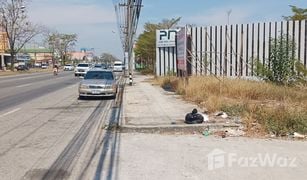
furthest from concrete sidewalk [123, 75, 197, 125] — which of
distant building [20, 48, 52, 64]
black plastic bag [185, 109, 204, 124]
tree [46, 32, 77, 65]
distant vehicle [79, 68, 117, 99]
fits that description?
distant building [20, 48, 52, 64]

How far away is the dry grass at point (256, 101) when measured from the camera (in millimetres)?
10117

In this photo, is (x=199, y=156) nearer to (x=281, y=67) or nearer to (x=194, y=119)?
(x=194, y=119)

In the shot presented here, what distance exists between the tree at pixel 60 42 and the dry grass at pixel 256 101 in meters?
106

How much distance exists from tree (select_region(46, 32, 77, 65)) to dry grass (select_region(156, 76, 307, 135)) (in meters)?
106

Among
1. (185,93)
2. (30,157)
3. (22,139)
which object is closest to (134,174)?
(30,157)

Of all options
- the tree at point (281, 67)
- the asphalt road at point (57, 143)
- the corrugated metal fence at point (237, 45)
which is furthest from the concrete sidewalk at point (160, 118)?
the corrugated metal fence at point (237, 45)

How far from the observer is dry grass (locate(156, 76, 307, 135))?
1012cm

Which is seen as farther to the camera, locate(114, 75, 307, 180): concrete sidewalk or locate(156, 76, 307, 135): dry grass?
locate(156, 76, 307, 135): dry grass

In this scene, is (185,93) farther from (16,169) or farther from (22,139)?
(16,169)

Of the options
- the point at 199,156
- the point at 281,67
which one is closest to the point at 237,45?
the point at 281,67

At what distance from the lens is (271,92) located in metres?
15.7

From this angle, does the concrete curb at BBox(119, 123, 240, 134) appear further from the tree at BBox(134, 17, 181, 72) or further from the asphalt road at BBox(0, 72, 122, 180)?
the tree at BBox(134, 17, 181, 72)

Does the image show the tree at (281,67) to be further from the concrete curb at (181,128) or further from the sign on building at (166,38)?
the sign on building at (166,38)

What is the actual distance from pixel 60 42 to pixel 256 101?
4597 inches
